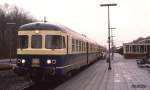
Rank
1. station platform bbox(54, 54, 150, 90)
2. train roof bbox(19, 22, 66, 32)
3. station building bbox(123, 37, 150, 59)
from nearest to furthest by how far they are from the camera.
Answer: station platform bbox(54, 54, 150, 90)
train roof bbox(19, 22, 66, 32)
station building bbox(123, 37, 150, 59)

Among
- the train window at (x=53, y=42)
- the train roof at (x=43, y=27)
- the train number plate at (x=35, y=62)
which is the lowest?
the train number plate at (x=35, y=62)

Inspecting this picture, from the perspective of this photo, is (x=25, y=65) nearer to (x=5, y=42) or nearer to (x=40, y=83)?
(x=40, y=83)

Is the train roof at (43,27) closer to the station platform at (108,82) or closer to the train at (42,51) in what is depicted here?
the train at (42,51)

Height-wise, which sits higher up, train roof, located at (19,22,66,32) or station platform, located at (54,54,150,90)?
train roof, located at (19,22,66,32)

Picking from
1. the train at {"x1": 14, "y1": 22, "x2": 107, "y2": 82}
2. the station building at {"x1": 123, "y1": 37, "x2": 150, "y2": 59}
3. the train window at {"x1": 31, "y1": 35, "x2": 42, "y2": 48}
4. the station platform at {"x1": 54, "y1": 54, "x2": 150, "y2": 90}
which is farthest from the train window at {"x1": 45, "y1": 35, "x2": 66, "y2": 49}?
the station building at {"x1": 123, "y1": 37, "x2": 150, "y2": 59}

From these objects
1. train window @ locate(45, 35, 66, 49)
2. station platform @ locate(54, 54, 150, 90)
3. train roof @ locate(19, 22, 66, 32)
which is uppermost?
train roof @ locate(19, 22, 66, 32)

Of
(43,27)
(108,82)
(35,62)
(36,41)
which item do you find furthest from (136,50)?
(35,62)

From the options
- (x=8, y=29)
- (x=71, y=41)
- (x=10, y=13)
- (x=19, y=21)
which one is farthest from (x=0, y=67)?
(x=10, y=13)

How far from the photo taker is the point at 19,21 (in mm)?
96562

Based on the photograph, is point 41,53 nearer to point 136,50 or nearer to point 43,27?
point 43,27

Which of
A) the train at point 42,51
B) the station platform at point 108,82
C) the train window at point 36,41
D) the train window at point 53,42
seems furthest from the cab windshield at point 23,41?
the station platform at point 108,82

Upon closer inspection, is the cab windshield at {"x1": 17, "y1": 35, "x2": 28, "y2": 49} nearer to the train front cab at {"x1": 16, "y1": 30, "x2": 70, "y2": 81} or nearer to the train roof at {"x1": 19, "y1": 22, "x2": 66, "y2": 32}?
the train front cab at {"x1": 16, "y1": 30, "x2": 70, "y2": 81}

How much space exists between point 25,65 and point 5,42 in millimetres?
70736

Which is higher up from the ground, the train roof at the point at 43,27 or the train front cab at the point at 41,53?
the train roof at the point at 43,27
